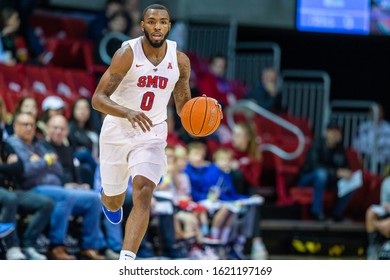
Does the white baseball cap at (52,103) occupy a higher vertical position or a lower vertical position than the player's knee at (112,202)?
higher

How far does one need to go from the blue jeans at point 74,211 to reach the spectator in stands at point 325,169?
3.64m

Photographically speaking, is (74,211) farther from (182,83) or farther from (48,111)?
(182,83)

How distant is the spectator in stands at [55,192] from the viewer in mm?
9023

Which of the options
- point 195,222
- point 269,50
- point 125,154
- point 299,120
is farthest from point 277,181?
point 125,154

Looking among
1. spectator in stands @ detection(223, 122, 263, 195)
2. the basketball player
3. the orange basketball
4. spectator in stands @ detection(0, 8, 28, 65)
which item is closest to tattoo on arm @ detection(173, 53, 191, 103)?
the basketball player

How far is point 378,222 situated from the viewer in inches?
453

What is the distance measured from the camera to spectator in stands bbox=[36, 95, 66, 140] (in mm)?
9758

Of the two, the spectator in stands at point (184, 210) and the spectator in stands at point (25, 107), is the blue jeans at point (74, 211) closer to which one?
the spectator in stands at point (25, 107)

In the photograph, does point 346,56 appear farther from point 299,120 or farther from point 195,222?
point 195,222

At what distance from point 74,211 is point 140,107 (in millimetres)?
2490

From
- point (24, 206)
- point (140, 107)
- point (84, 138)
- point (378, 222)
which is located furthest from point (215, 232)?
point (140, 107)

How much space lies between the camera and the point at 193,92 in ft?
36.6

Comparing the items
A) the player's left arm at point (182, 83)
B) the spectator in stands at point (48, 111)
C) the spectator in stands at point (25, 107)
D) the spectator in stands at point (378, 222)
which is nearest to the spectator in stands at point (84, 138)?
the spectator in stands at point (48, 111)
